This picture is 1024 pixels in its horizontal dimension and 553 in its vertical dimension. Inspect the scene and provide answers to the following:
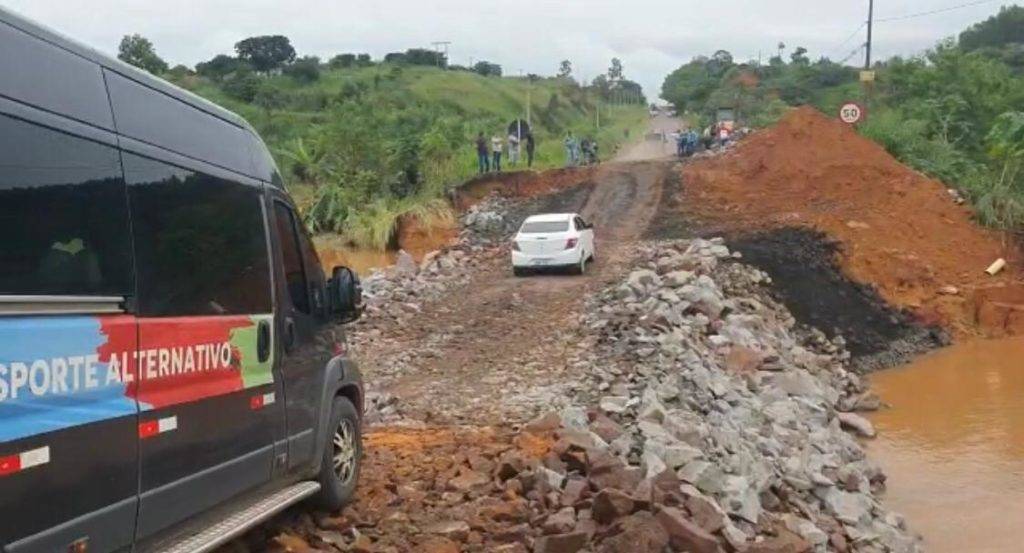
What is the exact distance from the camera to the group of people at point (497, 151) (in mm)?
34000

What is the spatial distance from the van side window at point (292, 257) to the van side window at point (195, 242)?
342 mm

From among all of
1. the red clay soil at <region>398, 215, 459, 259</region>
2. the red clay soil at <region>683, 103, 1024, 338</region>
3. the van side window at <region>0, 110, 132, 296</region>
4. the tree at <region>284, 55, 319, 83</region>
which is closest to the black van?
the van side window at <region>0, 110, 132, 296</region>

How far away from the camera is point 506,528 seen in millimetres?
7199

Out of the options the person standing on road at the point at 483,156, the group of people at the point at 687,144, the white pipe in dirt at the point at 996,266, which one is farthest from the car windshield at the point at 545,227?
the group of people at the point at 687,144

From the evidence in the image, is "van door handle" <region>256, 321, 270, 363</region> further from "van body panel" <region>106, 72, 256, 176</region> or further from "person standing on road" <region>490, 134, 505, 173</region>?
"person standing on road" <region>490, 134, 505, 173</region>

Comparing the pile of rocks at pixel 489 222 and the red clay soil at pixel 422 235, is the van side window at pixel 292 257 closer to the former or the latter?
the pile of rocks at pixel 489 222

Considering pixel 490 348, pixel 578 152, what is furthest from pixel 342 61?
pixel 490 348

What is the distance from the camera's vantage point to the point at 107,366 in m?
4.14

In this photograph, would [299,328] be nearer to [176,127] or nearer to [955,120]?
[176,127]

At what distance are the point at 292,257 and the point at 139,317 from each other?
2.13 m

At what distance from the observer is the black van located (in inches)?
146

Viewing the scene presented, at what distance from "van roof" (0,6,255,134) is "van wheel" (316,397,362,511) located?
83.1 inches

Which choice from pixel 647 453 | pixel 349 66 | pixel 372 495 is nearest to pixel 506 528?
pixel 372 495

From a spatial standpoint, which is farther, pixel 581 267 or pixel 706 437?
pixel 581 267
